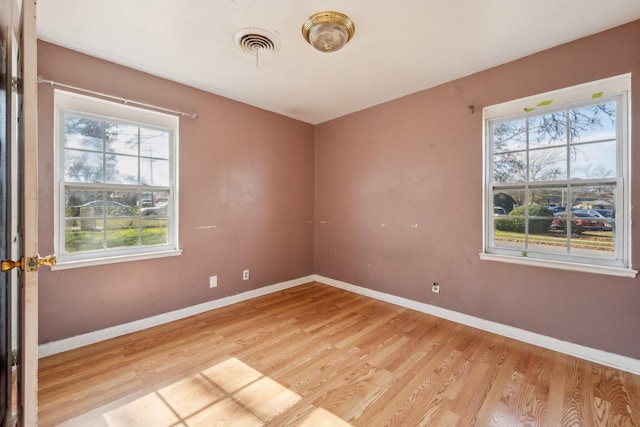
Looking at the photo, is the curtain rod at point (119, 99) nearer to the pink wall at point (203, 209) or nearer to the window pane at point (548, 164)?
the pink wall at point (203, 209)

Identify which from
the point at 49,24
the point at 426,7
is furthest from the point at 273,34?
the point at 49,24

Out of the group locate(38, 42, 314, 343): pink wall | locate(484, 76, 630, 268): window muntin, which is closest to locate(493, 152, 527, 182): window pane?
locate(484, 76, 630, 268): window muntin

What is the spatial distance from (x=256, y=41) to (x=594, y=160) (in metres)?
2.88

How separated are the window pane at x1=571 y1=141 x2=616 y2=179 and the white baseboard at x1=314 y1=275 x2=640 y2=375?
1382mm

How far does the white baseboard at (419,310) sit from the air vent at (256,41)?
104 inches

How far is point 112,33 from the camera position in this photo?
83.2 inches

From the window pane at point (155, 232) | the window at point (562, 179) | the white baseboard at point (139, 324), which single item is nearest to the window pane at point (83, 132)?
the window pane at point (155, 232)

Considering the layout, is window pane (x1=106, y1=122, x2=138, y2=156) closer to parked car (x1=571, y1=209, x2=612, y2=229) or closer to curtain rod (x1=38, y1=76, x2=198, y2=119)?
curtain rod (x1=38, y1=76, x2=198, y2=119)

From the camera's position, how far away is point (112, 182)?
100.0 inches

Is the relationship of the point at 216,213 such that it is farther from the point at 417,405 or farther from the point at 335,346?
the point at 417,405

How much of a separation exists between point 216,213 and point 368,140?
216 centimetres

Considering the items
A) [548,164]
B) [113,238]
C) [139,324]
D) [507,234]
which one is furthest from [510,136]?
[139,324]

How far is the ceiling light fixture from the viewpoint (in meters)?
1.90

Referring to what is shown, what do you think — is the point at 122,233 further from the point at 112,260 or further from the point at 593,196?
the point at 593,196
